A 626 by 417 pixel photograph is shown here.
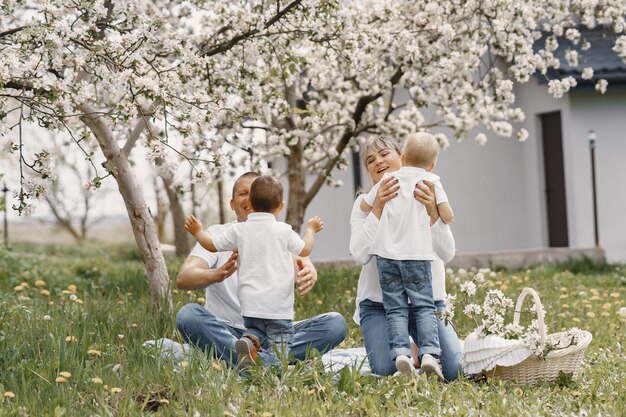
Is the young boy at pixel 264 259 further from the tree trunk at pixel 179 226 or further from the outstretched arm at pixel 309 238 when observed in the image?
the tree trunk at pixel 179 226

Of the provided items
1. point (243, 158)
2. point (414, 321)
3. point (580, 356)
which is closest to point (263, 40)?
point (414, 321)

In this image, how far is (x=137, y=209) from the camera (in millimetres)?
7145

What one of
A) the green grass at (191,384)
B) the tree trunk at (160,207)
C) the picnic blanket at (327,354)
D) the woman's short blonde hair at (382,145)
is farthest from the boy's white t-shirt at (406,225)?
the tree trunk at (160,207)

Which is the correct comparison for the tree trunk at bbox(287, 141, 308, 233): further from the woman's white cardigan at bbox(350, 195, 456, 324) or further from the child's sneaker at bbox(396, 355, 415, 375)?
the child's sneaker at bbox(396, 355, 415, 375)

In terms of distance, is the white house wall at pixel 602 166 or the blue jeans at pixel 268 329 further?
the white house wall at pixel 602 166

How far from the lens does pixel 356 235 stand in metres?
5.78

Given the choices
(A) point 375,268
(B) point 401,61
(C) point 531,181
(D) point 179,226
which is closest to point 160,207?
(D) point 179,226

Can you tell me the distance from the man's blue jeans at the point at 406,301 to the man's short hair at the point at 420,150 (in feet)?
1.96

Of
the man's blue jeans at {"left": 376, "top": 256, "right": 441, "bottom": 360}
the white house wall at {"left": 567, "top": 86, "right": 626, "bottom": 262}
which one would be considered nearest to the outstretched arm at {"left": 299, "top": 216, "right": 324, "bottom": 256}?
the man's blue jeans at {"left": 376, "top": 256, "right": 441, "bottom": 360}

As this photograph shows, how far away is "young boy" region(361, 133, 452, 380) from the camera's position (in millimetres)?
5418

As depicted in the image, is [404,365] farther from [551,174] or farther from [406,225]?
[551,174]

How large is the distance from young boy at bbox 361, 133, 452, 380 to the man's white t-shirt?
89 centimetres

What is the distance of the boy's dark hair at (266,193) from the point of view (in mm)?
5309

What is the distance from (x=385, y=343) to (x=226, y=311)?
988mm
